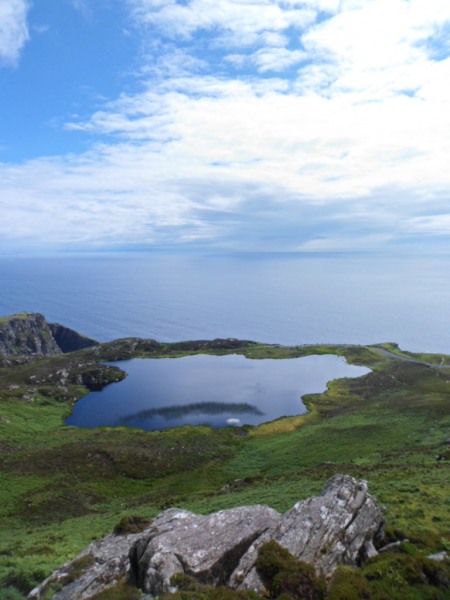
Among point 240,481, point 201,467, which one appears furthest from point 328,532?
point 201,467

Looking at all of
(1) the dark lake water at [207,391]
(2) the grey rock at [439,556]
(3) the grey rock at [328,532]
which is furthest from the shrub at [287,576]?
(1) the dark lake water at [207,391]

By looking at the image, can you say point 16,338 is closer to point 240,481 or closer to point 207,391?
point 207,391

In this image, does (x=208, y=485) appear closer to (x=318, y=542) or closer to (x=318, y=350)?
(x=318, y=542)

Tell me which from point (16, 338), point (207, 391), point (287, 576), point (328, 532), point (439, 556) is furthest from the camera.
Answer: point (16, 338)

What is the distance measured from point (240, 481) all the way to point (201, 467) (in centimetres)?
1330

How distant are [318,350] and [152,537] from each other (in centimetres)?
16132

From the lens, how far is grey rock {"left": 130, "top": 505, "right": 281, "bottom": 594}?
16.3m

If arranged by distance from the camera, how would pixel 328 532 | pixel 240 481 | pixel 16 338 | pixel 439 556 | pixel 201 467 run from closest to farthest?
pixel 439 556
pixel 328 532
pixel 240 481
pixel 201 467
pixel 16 338

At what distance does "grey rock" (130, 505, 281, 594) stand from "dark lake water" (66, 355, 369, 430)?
225 feet

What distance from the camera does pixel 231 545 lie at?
1770cm

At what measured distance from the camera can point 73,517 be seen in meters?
39.8

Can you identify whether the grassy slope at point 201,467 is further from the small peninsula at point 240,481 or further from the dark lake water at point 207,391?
the dark lake water at point 207,391

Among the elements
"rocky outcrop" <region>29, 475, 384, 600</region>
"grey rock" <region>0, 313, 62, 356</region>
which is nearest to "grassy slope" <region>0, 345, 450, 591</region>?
"rocky outcrop" <region>29, 475, 384, 600</region>

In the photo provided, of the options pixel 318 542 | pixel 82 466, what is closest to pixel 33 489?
pixel 82 466
